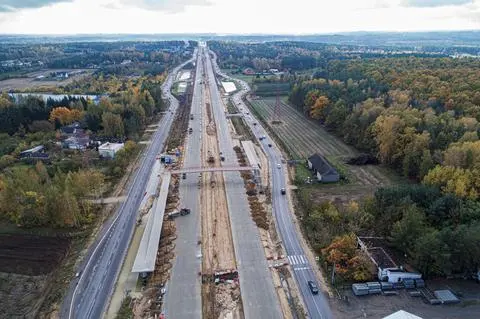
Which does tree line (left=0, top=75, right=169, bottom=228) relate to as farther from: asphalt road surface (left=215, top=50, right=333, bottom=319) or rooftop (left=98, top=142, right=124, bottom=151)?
asphalt road surface (left=215, top=50, right=333, bottom=319)

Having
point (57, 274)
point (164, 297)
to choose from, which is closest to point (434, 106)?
point (164, 297)

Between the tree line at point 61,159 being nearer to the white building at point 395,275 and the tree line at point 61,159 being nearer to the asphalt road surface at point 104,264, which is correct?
the asphalt road surface at point 104,264

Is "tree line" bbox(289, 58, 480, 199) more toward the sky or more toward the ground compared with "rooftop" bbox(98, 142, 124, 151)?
more toward the sky

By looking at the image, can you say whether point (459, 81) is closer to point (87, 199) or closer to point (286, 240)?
point (286, 240)

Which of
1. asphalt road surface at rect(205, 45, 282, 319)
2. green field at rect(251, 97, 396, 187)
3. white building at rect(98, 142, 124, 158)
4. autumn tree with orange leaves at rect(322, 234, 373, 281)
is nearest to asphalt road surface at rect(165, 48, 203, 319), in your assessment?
asphalt road surface at rect(205, 45, 282, 319)

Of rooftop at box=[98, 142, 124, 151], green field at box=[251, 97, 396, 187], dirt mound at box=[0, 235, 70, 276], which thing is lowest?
dirt mound at box=[0, 235, 70, 276]

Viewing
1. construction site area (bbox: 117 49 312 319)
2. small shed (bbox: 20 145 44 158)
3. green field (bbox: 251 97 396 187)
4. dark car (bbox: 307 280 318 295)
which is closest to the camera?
construction site area (bbox: 117 49 312 319)

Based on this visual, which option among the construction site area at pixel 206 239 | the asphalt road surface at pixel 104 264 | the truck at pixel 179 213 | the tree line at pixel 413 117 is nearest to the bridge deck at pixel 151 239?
the construction site area at pixel 206 239

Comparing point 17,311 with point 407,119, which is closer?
point 17,311
